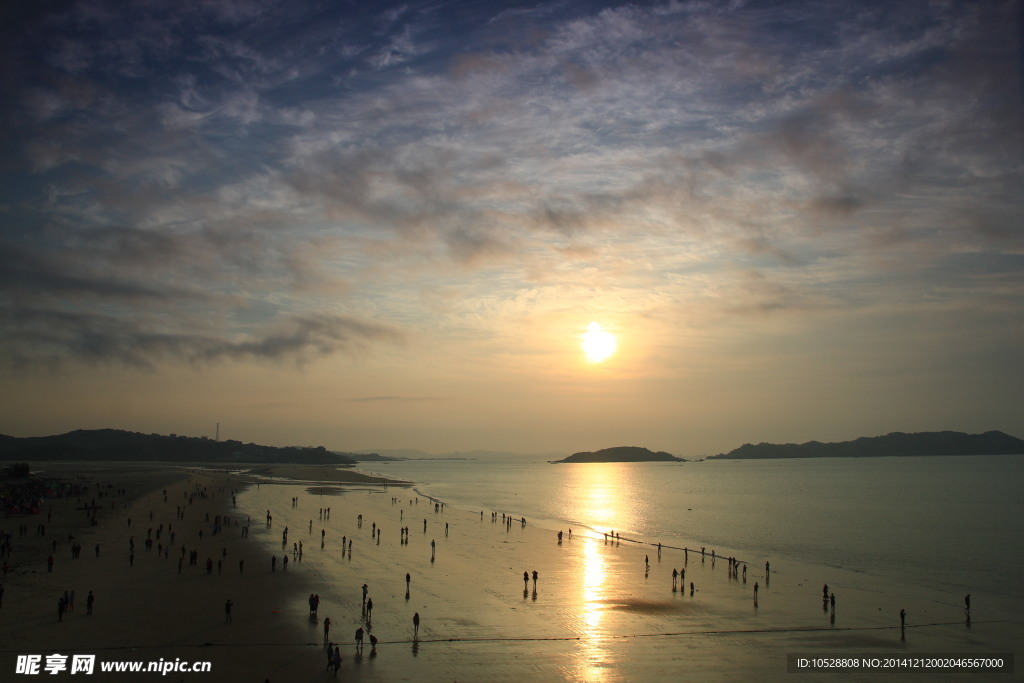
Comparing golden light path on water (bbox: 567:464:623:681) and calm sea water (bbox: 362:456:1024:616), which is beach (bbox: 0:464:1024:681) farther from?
calm sea water (bbox: 362:456:1024:616)

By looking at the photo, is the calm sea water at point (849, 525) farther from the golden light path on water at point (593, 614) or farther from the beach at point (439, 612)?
the golden light path on water at point (593, 614)

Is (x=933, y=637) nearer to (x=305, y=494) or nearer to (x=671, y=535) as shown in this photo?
(x=671, y=535)

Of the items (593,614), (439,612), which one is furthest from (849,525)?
(439,612)

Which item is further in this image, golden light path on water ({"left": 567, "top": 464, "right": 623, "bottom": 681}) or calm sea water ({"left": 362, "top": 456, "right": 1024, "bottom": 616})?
calm sea water ({"left": 362, "top": 456, "right": 1024, "bottom": 616})

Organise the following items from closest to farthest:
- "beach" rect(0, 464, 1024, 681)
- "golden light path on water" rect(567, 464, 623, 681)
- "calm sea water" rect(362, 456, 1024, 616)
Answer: "beach" rect(0, 464, 1024, 681)
"golden light path on water" rect(567, 464, 623, 681)
"calm sea water" rect(362, 456, 1024, 616)

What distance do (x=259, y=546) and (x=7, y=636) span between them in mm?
24678

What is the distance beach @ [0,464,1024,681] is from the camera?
2403 centimetres

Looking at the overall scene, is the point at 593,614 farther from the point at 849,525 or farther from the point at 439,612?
the point at 849,525

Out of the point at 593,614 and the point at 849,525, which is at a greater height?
the point at 593,614

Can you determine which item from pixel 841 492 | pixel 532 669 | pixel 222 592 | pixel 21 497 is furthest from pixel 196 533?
pixel 841 492

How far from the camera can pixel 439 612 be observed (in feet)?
104

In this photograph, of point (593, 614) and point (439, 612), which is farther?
point (593, 614)

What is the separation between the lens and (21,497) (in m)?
65.9

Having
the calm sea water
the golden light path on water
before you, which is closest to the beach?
the golden light path on water
